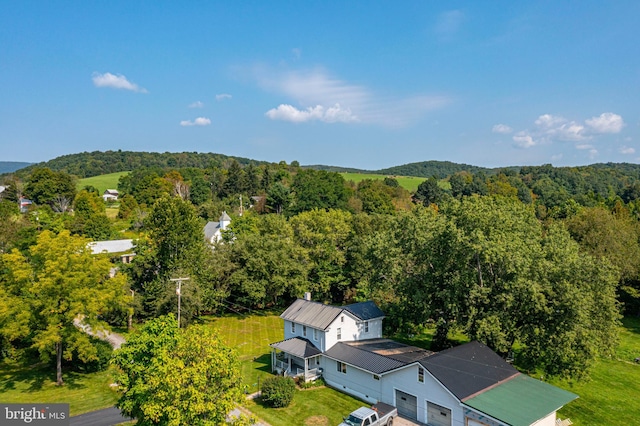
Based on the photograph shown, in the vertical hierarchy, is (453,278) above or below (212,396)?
above

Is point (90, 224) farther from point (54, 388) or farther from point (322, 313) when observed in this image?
point (322, 313)

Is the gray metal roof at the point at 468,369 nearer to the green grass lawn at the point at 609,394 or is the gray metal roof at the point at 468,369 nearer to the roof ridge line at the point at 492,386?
the roof ridge line at the point at 492,386

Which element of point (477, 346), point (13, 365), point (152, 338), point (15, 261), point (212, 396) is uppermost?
point (15, 261)

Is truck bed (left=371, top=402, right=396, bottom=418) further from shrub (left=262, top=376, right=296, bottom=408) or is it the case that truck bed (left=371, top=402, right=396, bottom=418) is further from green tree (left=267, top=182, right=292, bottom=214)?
green tree (left=267, top=182, right=292, bottom=214)

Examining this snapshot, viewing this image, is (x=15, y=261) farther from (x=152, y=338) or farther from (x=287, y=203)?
(x=287, y=203)

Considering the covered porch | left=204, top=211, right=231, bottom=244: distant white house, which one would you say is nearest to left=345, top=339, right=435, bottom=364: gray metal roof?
the covered porch

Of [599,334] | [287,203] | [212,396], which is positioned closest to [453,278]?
[599,334]
